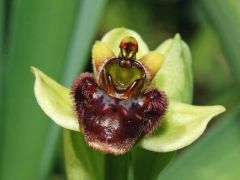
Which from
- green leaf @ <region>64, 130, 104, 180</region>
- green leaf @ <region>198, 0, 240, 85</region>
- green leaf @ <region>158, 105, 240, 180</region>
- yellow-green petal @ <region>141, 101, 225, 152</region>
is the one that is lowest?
green leaf @ <region>64, 130, 104, 180</region>

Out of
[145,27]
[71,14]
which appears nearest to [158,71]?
[71,14]

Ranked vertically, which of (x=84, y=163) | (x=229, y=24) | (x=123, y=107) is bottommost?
(x=84, y=163)

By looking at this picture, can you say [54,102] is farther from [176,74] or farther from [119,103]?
[176,74]

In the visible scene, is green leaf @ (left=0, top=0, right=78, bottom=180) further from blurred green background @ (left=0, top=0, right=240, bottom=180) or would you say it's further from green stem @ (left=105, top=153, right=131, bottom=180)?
green stem @ (left=105, top=153, right=131, bottom=180)

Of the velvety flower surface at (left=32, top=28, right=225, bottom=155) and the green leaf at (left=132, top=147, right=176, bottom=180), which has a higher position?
the velvety flower surface at (left=32, top=28, right=225, bottom=155)

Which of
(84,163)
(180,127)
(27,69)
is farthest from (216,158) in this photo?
(27,69)

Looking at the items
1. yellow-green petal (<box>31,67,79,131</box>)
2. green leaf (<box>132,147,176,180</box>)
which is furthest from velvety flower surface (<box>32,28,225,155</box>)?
green leaf (<box>132,147,176,180</box>)
